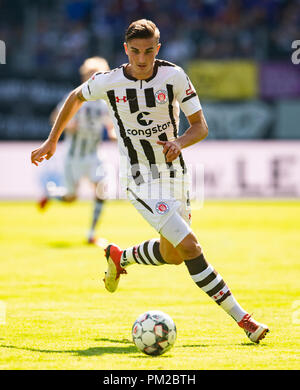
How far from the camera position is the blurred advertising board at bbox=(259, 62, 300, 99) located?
20.2 m

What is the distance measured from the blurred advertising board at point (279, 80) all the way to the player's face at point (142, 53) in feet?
49.9

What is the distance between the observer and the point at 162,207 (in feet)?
18.4

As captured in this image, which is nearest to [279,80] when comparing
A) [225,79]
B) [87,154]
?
[225,79]

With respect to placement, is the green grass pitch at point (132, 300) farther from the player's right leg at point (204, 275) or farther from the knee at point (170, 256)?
the knee at point (170, 256)

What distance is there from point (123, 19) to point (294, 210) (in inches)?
322

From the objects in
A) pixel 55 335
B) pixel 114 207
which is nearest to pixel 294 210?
pixel 114 207

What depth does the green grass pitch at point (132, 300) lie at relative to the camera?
482 cm

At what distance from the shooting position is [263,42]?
20625 millimetres

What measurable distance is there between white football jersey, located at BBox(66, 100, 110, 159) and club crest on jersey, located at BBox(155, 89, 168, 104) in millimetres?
5891

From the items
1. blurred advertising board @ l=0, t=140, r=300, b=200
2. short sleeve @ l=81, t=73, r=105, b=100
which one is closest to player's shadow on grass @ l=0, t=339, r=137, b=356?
short sleeve @ l=81, t=73, r=105, b=100

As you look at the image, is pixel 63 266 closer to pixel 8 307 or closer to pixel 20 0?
pixel 8 307

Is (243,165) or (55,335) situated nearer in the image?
(55,335)

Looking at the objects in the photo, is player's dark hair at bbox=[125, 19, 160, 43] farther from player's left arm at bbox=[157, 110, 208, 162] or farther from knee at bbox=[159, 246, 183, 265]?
knee at bbox=[159, 246, 183, 265]
